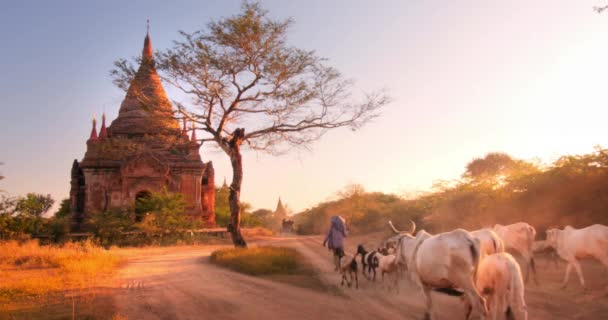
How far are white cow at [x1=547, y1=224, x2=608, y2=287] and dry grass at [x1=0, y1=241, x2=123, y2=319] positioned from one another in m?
8.22

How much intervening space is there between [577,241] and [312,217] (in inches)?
1247

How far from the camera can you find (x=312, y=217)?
128 feet

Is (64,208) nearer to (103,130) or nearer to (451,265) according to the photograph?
(103,130)

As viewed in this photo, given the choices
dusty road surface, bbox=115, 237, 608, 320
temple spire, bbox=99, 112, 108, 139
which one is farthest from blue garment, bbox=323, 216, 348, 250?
temple spire, bbox=99, 112, 108, 139

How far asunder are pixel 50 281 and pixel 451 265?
765 centimetres

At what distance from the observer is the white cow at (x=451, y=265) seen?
5.48m

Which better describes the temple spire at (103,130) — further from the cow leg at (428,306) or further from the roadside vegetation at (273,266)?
the cow leg at (428,306)

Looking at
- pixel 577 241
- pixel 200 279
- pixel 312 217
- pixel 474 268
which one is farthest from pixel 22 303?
pixel 312 217

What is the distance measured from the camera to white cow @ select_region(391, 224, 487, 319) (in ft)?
18.0

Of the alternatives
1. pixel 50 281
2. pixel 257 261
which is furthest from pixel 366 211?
pixel 50 281

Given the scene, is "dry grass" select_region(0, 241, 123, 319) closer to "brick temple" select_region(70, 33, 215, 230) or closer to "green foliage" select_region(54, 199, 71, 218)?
"brick temple" select_region(70, 33, 215, 230)

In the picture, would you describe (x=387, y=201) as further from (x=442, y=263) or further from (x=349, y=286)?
(x=442, y=263)

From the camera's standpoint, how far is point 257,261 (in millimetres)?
10859

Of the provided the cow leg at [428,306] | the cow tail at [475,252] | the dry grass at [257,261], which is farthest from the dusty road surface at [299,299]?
the cow tail at [475,252]
